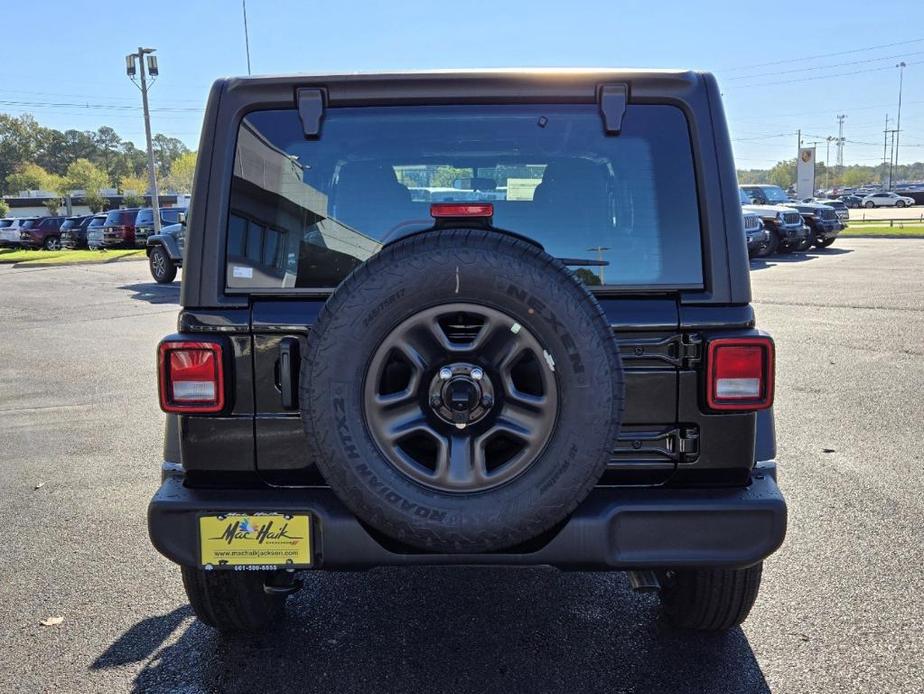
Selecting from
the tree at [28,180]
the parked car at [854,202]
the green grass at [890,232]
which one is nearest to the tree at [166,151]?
the tree at [28,180]

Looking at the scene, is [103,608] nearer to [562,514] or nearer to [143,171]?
[562,514]

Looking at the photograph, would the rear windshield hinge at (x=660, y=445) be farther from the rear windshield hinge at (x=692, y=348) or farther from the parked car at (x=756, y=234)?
the parked car at (x=756, y=234)

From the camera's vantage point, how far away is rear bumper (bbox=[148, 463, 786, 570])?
90.7 inches

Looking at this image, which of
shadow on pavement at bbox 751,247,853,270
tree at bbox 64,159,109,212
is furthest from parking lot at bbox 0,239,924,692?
tree at bbox 64,159,109,212

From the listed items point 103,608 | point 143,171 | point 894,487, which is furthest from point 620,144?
point 143,171

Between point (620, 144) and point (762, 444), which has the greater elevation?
point (620, 144)

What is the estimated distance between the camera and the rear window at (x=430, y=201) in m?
2.44

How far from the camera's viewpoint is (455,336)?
220cm

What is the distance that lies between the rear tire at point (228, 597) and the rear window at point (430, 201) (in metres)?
1.02

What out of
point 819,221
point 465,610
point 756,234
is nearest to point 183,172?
point 819,221

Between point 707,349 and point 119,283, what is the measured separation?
17.7m

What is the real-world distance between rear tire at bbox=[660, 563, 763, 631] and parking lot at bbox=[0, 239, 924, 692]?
93 mm

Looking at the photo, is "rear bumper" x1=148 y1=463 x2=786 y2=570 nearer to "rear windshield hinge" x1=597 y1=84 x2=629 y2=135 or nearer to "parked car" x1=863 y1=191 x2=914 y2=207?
"rear windshield hinge" x1=597 y1=84 x2=629 y2=135

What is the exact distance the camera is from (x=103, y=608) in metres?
3.17
